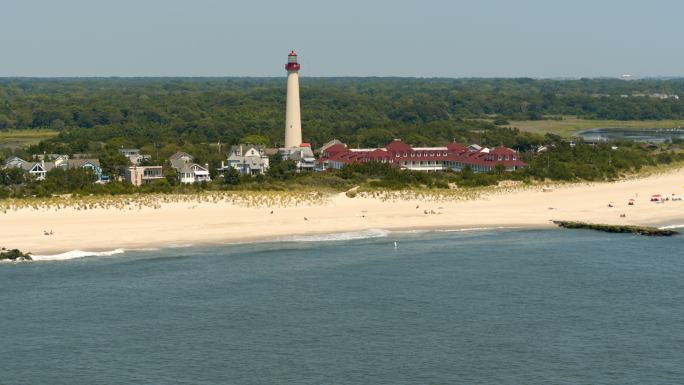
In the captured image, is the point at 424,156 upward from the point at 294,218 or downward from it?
upward

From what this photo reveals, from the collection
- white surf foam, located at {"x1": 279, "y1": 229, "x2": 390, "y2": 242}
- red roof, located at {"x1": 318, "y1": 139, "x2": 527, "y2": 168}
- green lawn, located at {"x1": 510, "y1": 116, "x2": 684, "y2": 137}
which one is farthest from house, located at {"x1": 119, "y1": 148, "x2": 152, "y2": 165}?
green lawn, located at {"x1": 510, "y1": 116, "x2": 684, "y2": 137}

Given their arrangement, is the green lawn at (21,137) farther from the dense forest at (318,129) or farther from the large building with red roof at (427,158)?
the large building with red roof at (427,158)

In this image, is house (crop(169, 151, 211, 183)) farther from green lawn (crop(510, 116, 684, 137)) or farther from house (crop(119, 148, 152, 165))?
green lawn (crop(510, 116, 684, 137))

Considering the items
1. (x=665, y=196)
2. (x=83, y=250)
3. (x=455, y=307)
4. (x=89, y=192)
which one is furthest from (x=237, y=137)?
(x=455, y=307)

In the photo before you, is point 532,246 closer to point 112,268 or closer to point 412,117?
point 112,268

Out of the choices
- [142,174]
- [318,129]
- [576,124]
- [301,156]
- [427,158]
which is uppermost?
[576,124]

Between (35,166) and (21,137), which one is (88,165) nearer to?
(35,166)

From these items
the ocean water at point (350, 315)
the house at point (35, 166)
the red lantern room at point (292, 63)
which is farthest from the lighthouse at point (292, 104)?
the ocean water at point (350, 315)


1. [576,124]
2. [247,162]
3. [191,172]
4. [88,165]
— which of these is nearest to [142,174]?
[191,172]
